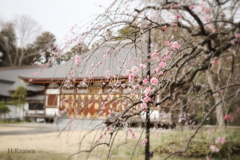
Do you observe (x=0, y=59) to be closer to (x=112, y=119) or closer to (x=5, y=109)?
(x=5, y=109)

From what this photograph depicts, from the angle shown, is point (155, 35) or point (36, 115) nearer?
point (155, 35)

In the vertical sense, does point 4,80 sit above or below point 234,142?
above

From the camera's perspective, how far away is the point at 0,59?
19.8 metres

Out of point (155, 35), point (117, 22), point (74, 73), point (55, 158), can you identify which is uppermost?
point (155, 35)

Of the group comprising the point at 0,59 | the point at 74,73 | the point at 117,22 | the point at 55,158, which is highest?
the point at 0,59

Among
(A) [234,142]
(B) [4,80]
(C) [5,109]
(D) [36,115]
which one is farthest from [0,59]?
(A) [234,142]

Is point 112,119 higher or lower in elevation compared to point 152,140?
higher

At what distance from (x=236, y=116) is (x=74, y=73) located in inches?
285

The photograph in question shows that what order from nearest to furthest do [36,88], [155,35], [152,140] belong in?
1. [152,140]
2. [155,35]
3. [36,88]

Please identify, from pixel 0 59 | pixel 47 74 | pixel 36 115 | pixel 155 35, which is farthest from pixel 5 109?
pixel 0 59

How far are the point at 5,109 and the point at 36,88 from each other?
3426 millimetres

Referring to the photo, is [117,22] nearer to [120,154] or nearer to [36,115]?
[120,154]

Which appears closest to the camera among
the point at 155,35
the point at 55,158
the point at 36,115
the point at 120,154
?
the point at 55,158

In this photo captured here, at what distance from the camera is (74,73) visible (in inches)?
93.9
